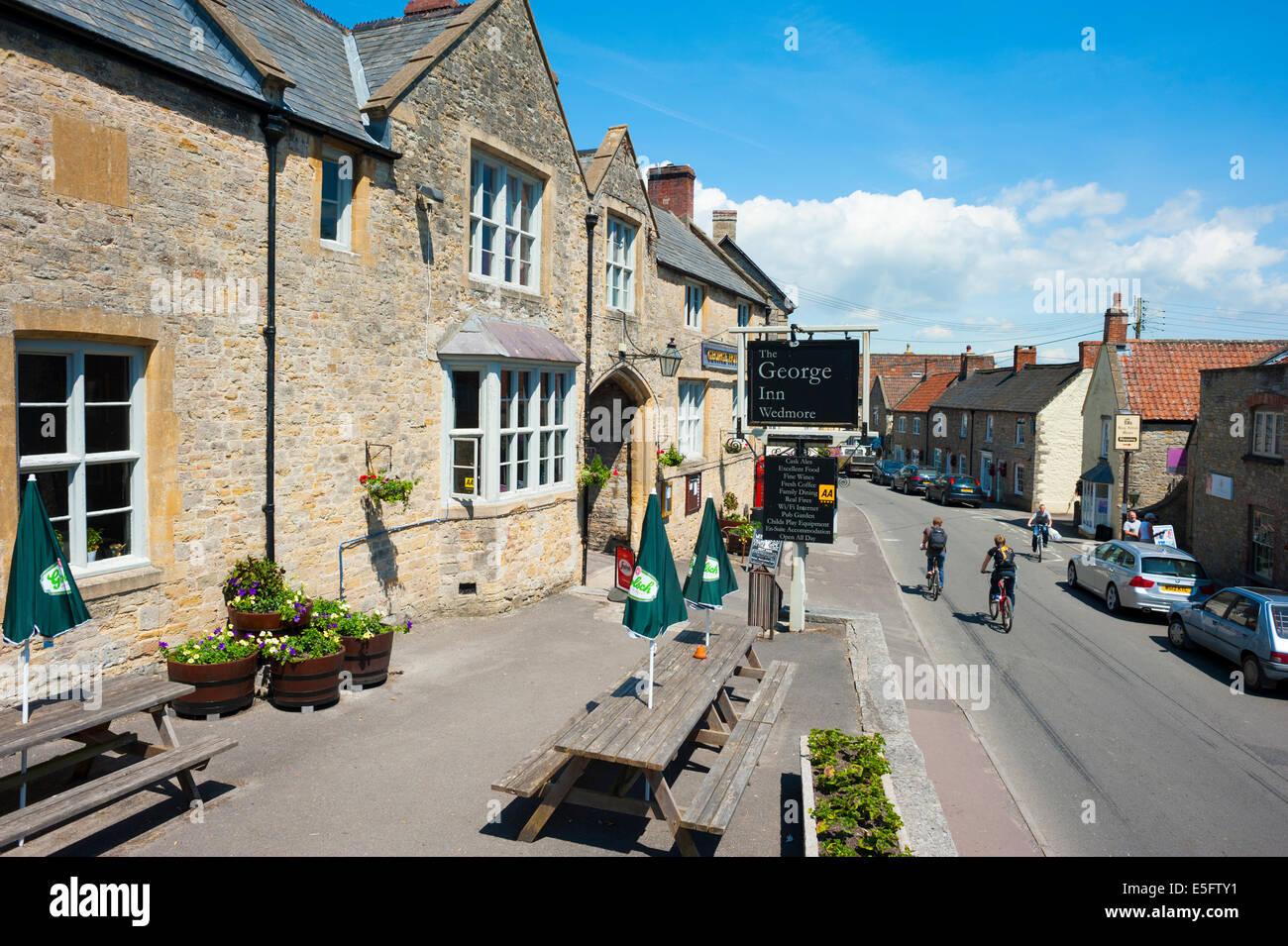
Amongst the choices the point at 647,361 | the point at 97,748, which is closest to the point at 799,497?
the point at 647,361

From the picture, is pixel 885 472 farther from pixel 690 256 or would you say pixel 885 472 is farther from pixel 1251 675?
pixel 1251 675

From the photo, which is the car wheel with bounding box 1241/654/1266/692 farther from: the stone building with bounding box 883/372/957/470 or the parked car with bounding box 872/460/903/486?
the stone building with bounding box 883/372/957/470

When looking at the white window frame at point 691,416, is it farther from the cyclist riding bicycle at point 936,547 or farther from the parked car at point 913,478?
the parked car at point 913,478

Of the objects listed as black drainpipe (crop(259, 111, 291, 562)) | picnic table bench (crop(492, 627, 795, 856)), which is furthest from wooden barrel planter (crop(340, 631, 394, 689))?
picnic table bench (crop(492, 627, 795, 856))

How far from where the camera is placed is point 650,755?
19.3 feet

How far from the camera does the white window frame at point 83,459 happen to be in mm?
7852

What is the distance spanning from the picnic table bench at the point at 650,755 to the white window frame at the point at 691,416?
1406 centimetres

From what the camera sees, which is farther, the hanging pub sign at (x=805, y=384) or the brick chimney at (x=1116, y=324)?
the brick chimney at (x=1116, y=324)

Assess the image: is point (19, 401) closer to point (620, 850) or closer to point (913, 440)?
point (620, 850)

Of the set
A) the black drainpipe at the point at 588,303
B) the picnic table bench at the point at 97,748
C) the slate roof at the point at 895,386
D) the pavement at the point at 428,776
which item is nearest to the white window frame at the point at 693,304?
the black drainpipe at the point at 588,303

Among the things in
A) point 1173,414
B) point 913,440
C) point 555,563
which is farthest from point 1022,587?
point 913,440

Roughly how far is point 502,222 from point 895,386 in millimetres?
55397
